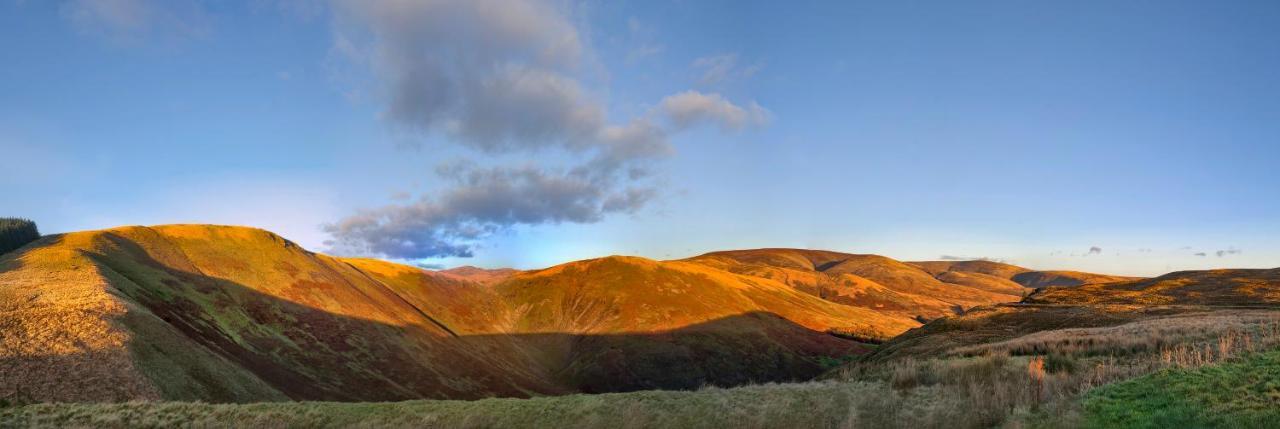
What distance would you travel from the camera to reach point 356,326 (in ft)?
291

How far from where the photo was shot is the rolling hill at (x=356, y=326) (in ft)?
132

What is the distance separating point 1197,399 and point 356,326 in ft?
316

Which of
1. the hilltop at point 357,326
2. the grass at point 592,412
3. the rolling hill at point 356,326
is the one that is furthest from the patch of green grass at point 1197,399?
the hilltop at point 357,326

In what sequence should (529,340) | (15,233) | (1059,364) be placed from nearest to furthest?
(1059,364), (15,233), (529,340)

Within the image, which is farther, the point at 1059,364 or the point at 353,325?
the point at 353,325

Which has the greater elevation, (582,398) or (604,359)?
(582,398)

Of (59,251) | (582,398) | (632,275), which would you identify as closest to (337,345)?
(59,251)

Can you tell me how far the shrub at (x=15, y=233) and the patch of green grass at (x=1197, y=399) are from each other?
112607mm

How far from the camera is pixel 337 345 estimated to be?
3169 inches

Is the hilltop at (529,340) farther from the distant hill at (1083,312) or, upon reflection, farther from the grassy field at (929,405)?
the distant hill at (1083,312)

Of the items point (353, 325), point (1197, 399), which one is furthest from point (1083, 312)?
point (353, 325)

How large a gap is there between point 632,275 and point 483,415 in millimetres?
155341

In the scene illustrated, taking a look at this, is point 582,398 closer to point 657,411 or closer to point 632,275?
point 657,411

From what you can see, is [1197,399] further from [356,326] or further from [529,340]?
[529,340]
